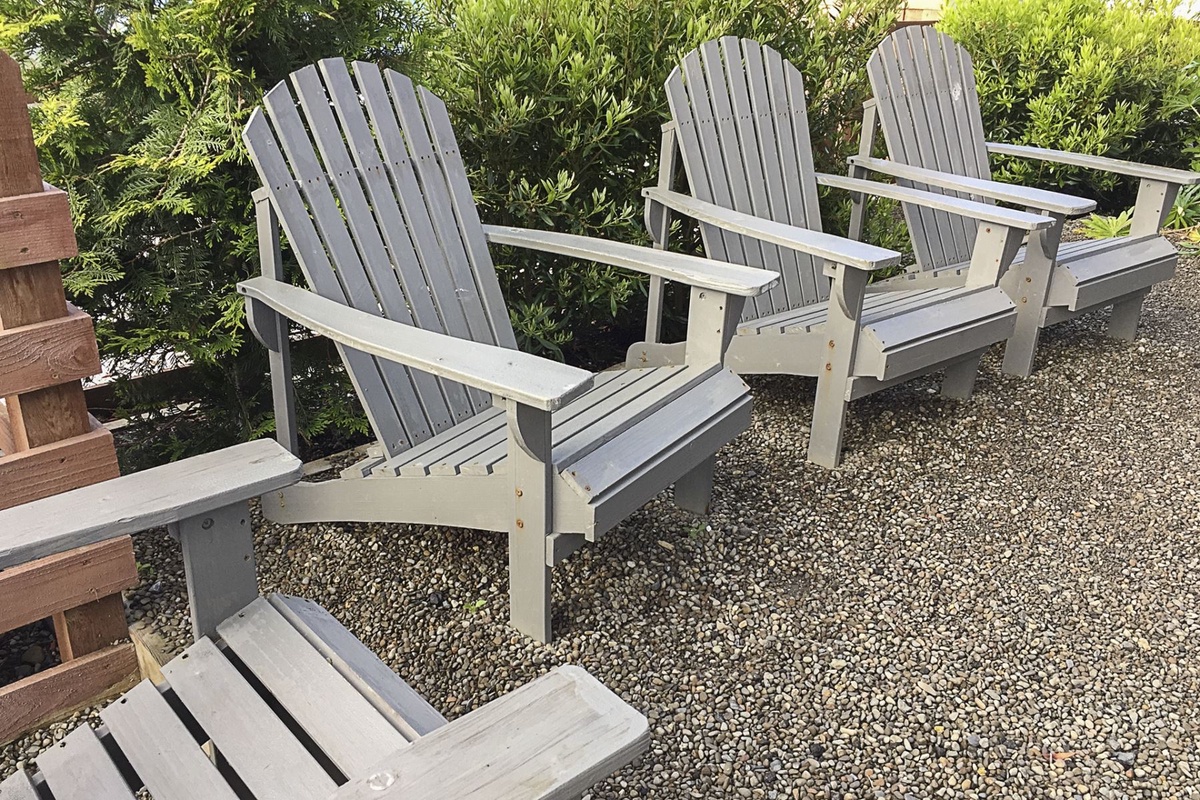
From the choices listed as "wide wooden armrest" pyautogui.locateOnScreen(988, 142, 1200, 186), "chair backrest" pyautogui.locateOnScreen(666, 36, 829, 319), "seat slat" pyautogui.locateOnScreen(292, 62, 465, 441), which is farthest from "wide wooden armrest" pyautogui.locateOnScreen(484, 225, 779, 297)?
"wide wooden armrest" pyautogui.locateOnScreen(988, 142, 1200, 186)

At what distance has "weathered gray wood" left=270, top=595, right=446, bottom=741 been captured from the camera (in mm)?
1184

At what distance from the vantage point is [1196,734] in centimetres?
182

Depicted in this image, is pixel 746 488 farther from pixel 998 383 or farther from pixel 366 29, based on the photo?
pixel 366 29

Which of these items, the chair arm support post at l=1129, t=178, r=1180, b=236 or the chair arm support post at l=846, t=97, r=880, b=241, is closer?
the chair arm support post at l=846, t=97, r=880, b=241

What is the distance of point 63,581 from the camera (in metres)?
1.72

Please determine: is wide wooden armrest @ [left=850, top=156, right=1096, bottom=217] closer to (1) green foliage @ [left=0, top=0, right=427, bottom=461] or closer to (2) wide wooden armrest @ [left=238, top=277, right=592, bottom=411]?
(1) green foliage @ [left=0, top=0, right=427, bottom=461]

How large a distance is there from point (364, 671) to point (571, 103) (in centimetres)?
223

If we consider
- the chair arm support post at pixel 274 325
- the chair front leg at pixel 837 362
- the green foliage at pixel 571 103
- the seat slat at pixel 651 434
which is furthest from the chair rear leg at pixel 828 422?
the chair arm support post at pixel 274 325

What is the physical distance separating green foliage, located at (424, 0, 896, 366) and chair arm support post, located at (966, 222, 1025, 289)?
95 cm

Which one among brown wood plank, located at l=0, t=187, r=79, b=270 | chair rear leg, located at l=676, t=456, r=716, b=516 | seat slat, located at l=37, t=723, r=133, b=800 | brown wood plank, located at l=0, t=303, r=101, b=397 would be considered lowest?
chair rear leg, located at l=676, t=456, r=716, b=516

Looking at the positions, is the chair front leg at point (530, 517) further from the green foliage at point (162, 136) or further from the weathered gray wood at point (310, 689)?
the green foliage at point (162, 136)

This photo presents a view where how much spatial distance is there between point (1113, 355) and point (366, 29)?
3079 millimetres

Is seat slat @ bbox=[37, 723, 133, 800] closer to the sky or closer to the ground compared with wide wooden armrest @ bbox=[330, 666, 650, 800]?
closer to the ground

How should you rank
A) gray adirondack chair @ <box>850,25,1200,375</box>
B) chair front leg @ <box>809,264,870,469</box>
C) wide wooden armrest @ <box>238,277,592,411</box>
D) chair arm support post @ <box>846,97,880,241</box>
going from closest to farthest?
1. wide wooden armrest @ <box>238,277,592,411</box>
2. chair front leg @ <box>809,264,870,469</box>
3. gray adirondack chair @ <box>850,25,1200,375</box>
4. chair arm support post @ <box>846,97,880,241</box>
